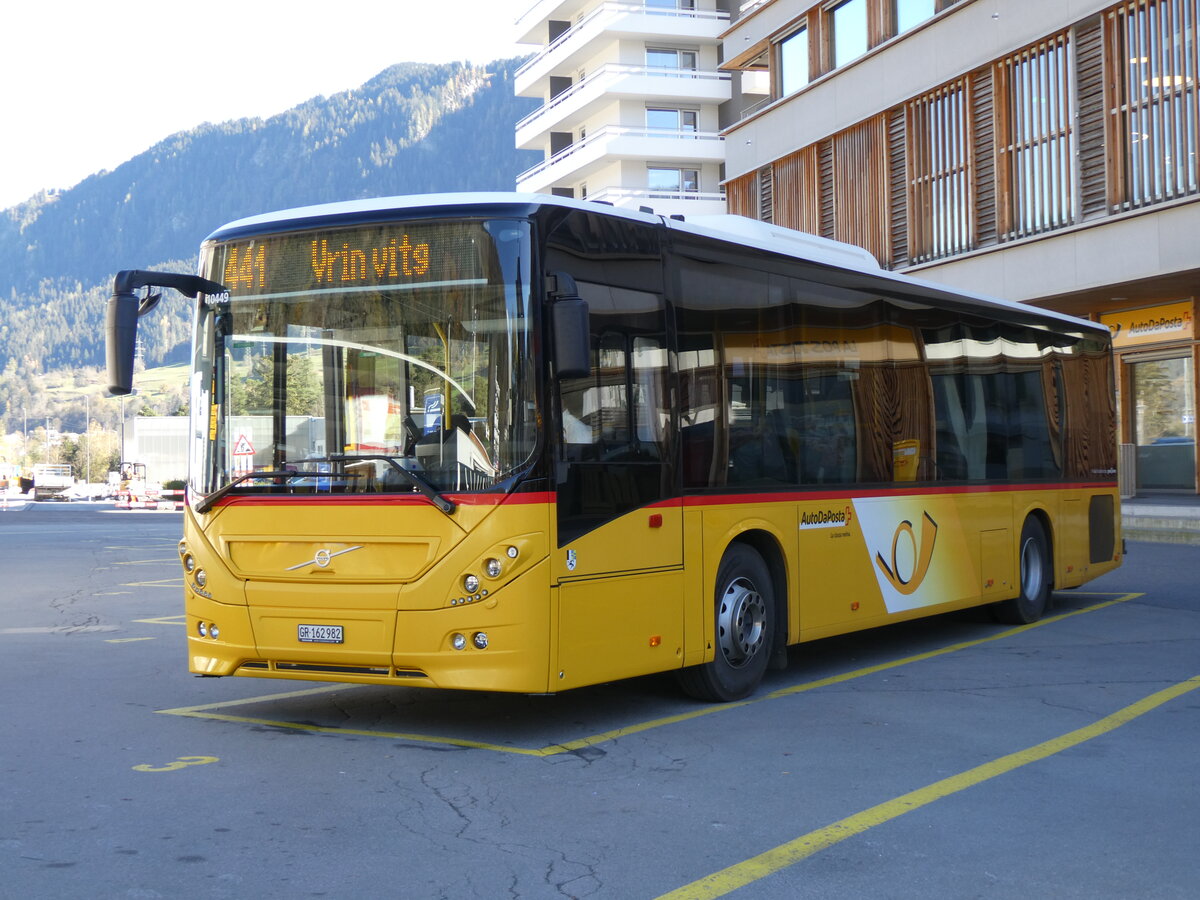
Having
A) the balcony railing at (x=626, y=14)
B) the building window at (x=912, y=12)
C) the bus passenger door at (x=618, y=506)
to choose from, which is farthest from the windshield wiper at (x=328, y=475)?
the balcony railing at (x=626, y=14)

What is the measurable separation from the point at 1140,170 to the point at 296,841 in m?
24.6

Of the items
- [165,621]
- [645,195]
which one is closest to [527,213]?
[165,621]

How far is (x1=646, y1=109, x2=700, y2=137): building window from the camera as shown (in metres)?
57.3

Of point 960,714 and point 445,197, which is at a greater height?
point 445,197

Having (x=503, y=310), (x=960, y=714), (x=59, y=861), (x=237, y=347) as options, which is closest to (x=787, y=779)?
(x=960, y=714)

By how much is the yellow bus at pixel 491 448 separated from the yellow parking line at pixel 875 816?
6.70ft

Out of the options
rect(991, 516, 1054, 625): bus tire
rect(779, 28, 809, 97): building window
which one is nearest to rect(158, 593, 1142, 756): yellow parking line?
rect(991, 516, 1054, 625): bus tire

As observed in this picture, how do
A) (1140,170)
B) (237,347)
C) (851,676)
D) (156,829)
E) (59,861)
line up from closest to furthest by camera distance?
1. (59,861)
2. (156,829)
3. (237,347)
4. (851,676)
5. (1140,170)

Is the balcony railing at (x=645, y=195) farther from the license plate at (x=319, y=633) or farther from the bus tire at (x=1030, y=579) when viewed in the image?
the license plate at (x=319, y=633)

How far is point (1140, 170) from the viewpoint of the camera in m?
26.2

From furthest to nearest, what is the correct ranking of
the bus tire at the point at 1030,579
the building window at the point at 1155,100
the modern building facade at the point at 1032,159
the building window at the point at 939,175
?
the building window at the point at 939,175
the modern building facade at the point at 1032,159
the building window at the point at 1155,100
the bus tire at the point at 1030,579

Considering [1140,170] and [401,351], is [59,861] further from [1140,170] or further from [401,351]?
[1140,170]

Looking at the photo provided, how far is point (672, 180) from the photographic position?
5738 cm

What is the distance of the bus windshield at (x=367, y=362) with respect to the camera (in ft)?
24.2
